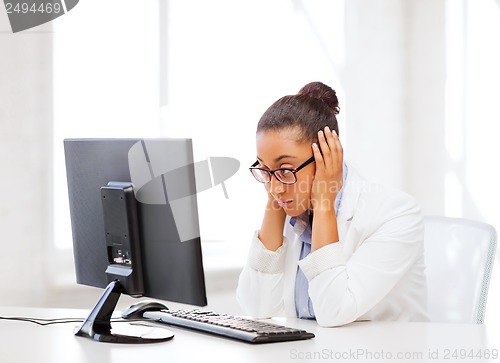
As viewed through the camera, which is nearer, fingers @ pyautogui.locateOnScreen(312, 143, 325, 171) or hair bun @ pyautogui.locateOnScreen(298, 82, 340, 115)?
fingers @ pyautogui.locateOnScreen(312, 143, 325, 171)

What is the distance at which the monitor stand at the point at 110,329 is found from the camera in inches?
67.7

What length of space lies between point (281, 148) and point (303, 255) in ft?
1.11

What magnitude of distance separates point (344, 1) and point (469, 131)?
3.17ft

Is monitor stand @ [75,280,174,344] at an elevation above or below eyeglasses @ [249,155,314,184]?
below

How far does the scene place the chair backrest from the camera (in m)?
2.19

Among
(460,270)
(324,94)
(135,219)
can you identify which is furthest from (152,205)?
(460,270)

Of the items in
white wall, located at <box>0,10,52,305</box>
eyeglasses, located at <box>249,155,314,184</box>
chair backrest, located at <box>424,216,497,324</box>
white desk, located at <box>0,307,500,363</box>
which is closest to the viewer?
white desk, located at <box>0,307,500,363</box>

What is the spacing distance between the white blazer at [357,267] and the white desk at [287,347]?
0.28 feet

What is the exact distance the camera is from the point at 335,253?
6.44ft

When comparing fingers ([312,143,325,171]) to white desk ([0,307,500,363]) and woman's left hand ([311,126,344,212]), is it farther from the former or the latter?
white desk ([0,307,500,363])

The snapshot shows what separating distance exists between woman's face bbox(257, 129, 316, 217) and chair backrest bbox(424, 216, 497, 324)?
48cm

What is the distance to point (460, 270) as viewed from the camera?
7.30 ft
